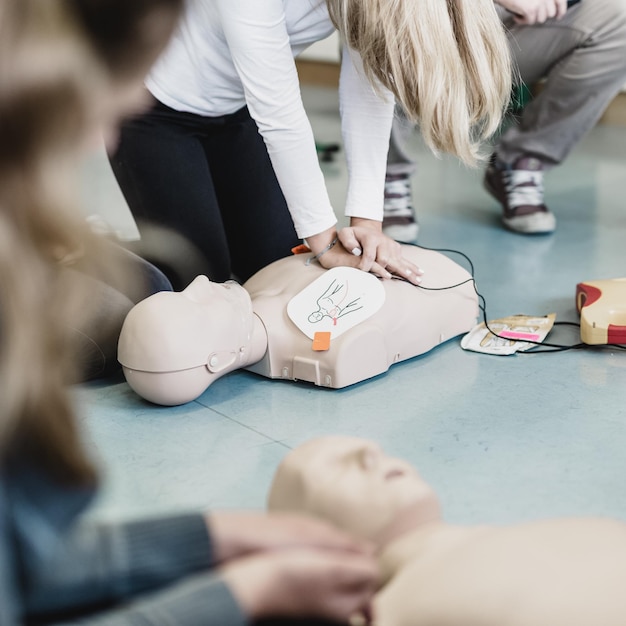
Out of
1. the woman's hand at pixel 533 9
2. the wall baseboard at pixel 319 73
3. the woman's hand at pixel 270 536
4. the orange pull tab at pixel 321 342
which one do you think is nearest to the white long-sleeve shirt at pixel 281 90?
the orange pull tab at pixel 321 342

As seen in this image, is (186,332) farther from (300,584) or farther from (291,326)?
(300,584)

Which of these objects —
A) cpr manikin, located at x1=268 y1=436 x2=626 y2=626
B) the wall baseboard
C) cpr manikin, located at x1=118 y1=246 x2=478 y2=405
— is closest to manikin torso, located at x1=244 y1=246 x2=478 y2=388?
cpr manikin, located at x1=118 y1=246 x2=478 y2=405

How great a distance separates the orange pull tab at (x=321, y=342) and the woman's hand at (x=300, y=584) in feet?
2.66

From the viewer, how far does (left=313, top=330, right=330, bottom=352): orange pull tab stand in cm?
166

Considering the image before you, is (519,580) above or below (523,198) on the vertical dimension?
above

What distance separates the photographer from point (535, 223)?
2.57 metres

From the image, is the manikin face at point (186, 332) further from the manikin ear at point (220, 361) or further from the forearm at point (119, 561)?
the forearm at point (119, 561)

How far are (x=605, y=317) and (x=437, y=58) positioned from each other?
57 cm

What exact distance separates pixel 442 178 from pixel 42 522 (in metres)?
2.69

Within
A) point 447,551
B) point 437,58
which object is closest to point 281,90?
point 437,58

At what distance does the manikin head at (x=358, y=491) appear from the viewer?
39.1 inches

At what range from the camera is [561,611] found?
2.75 ft

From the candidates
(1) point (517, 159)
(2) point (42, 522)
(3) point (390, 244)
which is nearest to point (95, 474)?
(2) point (42, 522)

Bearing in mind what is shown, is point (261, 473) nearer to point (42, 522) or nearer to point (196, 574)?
point (196, 574)
